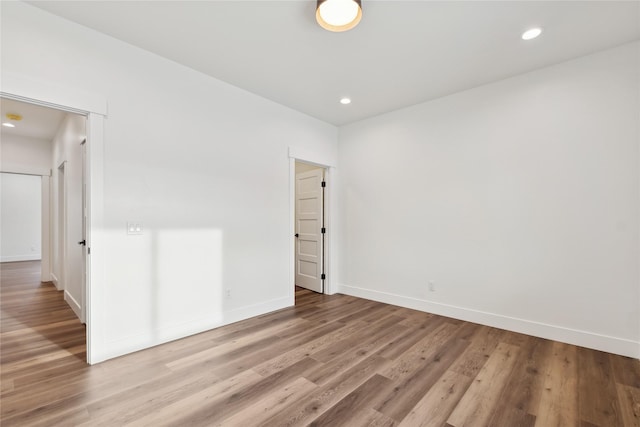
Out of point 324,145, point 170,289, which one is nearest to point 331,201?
point 324,145

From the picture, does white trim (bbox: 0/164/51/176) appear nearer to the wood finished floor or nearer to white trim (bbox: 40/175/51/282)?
white trim (bbox: 40/175/51/282)

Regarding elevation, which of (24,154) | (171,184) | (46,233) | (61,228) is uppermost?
(24,154)

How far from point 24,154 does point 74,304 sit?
3.88 meters

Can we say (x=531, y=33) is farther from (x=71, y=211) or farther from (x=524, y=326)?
(x=71, y=211)

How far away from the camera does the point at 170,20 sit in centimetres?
232

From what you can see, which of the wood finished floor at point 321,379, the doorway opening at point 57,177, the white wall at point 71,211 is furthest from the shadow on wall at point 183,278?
the white wall at point 71,211

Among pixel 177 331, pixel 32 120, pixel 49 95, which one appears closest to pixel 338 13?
pixel 49 95

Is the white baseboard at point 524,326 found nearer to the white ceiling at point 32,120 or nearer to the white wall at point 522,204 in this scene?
the white wall at point 522,204

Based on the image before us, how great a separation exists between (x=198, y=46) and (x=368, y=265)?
3.64 metres

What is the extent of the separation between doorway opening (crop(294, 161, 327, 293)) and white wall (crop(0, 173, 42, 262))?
25.6ft

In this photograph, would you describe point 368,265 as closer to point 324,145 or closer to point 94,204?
point 324,145

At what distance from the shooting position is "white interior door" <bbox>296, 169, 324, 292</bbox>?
4.91m

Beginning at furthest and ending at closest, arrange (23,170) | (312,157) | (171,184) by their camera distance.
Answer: (23,170)
(312,157)
(171,184)

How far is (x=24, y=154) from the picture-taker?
5.49m
